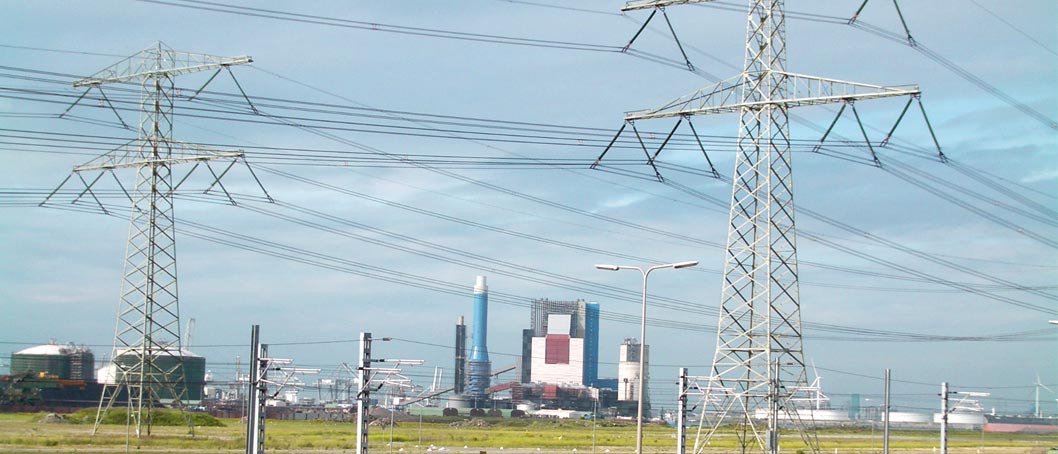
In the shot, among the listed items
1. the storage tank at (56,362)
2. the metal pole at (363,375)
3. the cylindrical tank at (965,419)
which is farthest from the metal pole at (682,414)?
the cylindrical tank at (965,419)

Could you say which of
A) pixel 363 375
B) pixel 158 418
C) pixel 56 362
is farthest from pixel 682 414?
pixel 56 362

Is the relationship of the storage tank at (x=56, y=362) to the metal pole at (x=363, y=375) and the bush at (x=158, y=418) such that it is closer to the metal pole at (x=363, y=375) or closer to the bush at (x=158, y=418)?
the bush at (x=158, y=418)

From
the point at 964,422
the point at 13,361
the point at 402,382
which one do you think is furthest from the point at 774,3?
the point at 964,422

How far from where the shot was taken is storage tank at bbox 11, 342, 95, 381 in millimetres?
149250

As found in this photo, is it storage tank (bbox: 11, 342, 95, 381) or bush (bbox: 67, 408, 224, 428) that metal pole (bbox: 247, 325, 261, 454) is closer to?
bush (bbox: 67, 408, 224, 428)

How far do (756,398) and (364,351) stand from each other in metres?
16.9

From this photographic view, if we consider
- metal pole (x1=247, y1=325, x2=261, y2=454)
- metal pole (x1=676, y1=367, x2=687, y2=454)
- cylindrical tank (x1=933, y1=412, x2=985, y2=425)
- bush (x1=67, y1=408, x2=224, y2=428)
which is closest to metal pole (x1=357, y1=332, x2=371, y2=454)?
metal pole (x1=247, y1=325, x2=261, y2=454)

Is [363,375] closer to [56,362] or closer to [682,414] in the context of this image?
[682,414]

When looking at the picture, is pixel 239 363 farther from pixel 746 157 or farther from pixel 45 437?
pixel 746 157

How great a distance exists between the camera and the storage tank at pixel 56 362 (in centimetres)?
14925

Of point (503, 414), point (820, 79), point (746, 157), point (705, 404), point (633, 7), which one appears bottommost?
point (503, 414)

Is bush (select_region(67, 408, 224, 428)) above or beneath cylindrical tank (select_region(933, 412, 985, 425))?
above

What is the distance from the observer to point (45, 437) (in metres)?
69.7

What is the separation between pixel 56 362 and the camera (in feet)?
491
